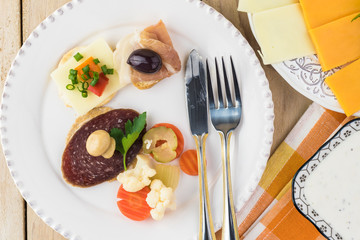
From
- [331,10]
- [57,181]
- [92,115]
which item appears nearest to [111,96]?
[92,115]

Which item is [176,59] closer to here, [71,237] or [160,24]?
[160,24]

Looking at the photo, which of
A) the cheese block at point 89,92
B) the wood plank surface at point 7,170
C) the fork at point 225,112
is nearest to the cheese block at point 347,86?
the fork at point 225,112

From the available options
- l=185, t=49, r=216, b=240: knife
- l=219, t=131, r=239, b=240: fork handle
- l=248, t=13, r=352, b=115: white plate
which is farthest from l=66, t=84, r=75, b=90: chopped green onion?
l=248, t=13, r=352, b=115: white plate

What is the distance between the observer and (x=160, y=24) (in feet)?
4.99

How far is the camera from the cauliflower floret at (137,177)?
4.80 ft

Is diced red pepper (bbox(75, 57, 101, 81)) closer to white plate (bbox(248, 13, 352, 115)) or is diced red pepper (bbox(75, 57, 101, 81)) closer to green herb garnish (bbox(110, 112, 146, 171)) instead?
green herb garnish (bbox(110, 112, 146, 171))

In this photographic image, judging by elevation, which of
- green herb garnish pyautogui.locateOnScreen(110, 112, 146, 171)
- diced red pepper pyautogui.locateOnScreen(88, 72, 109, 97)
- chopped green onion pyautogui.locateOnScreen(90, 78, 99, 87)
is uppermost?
chopped green onion pyautogui.locateOnScreen(90, 78, 99, 87)

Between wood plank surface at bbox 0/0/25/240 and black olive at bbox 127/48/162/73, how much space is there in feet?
1.87

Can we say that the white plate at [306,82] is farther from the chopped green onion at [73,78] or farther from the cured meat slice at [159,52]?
the chopped green onion at [73,78]

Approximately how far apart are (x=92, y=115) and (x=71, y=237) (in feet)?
1.66

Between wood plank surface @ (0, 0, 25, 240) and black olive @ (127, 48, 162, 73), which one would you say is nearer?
Result: black olive @ (127, 48, 162, 73)

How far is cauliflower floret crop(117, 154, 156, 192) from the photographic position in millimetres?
1464

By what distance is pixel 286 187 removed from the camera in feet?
5.25

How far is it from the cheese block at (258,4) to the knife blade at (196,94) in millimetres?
262
